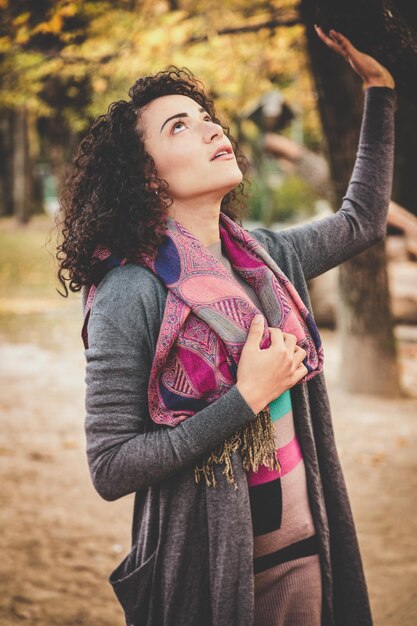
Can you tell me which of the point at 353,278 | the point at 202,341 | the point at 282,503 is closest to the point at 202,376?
the point at 202,341

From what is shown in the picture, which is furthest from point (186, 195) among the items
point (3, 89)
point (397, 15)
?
point (3, 89)

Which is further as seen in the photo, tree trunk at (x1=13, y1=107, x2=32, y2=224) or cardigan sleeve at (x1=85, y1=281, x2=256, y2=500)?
tree trunk at (x1=13, y1=107, x2=32, y2=224)

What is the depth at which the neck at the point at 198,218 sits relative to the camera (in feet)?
6.19

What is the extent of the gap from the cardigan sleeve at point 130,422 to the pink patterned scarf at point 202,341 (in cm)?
5

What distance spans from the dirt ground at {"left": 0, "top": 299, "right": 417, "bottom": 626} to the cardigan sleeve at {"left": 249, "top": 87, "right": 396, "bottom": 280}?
2093mm

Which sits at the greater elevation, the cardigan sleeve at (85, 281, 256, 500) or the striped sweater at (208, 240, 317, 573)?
the cardigan sleeve at (85, 281, 256, 500)

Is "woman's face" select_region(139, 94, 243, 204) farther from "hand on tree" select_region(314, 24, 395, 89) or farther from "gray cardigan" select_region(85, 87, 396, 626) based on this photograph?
"hand on tree" select_region(314, 24, 395, 89)

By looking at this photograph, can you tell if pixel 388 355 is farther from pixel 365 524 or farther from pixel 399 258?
pixel 399 258

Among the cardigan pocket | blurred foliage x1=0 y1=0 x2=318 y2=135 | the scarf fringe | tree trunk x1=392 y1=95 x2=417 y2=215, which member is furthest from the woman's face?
tree trunk x1=392 y1=95 x2=417 y2=215

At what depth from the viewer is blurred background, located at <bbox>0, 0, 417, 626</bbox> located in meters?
3.41

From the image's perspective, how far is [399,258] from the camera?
9297 mm

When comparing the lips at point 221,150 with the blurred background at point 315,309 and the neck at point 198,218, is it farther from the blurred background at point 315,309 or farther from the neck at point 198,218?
the blurred background at point 315,309

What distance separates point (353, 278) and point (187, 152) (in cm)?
462

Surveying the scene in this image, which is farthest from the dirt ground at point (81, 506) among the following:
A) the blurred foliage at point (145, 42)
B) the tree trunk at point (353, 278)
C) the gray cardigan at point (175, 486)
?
the blurred foliage at point (145, 42)
